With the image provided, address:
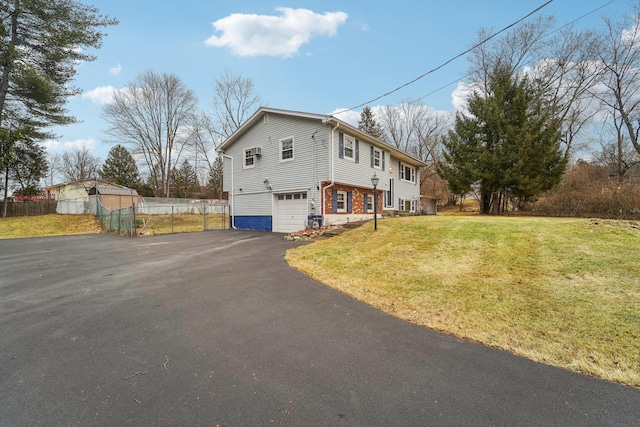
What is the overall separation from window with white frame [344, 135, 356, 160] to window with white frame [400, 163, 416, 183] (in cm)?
793

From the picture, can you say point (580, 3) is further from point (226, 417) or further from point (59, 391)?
point (59, 391)

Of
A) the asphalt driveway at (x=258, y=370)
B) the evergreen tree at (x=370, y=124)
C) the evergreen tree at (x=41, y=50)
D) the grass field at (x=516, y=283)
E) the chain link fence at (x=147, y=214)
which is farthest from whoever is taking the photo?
the evergreen tree at (x=370, y=124)

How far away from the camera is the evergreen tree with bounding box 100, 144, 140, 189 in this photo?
40312 millimetres

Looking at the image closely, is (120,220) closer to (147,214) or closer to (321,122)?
(147,214)

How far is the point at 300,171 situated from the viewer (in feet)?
45.9

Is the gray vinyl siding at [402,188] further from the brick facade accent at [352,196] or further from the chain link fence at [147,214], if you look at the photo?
the chain link fence at [147,214]

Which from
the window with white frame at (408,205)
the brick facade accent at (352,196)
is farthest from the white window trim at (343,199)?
the window with white frame at (408,205)

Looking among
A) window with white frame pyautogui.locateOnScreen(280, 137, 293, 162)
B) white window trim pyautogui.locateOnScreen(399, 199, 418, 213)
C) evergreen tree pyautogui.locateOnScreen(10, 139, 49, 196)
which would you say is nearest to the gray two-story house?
window with white frame pyautogui.locateOnScreen(280, 137, 293, 162)

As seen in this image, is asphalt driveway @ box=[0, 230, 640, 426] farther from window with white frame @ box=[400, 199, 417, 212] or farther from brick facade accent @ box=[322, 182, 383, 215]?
window with white frame @ box=[400, 199, 417, 212]

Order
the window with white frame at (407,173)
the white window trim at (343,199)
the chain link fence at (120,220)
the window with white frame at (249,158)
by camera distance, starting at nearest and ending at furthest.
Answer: the white window trim at (343,199) → the chain link fence at (120,220) → the window with white frame at (249,158) → the window with white frame at (407,173)

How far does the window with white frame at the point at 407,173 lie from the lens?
21.4m

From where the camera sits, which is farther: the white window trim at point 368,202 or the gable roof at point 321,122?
the white window trim at point 368,202

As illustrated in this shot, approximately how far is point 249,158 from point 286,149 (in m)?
3.13

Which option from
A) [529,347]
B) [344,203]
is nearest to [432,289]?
[529,347]
